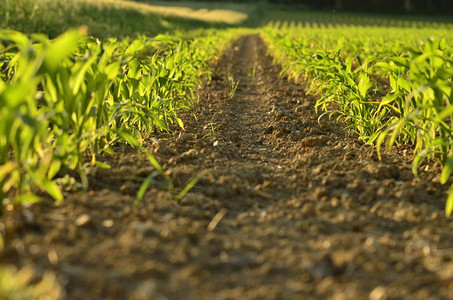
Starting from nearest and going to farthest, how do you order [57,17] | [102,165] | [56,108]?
1. [56,108]
2. [102,165]
3. [57,17]

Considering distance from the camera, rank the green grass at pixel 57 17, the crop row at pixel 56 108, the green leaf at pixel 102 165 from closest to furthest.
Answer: the crop row at pixel 56 108, the green leaf at pixel 102 165, the green grass at pixel 57 17

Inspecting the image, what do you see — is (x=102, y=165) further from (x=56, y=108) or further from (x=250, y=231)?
(x=250, y=231)

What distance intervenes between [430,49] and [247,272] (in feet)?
5.48

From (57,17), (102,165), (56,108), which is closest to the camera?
(56,108)

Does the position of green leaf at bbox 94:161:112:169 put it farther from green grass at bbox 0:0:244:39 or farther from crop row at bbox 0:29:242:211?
green grass at bbox 0:0:244:39


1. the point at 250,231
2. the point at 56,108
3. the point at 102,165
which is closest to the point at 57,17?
the point at 102,165

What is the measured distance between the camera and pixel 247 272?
170 centimetres

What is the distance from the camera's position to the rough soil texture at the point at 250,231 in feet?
5.24

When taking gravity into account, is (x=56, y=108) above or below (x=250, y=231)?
above

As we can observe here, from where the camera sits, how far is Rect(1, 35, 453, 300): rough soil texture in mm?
1596

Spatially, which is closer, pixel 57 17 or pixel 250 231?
pixel 250 231

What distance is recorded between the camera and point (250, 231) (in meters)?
2.05

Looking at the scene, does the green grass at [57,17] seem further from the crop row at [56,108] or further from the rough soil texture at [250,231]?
the rough soil texture at [250,231]

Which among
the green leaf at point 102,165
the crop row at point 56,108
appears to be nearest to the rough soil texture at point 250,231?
the green leaf at point 102,165
